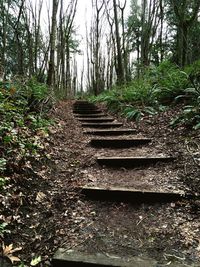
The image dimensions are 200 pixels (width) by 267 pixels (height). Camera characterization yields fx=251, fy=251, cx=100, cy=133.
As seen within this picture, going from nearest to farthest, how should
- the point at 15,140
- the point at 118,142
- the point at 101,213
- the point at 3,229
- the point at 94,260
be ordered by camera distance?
1. the point at 94,260
2. the point at 3,229
3. the point at 101,213
4. the point at 15,140
5. the point at 118,142

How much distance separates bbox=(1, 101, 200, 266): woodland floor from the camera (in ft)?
7.05

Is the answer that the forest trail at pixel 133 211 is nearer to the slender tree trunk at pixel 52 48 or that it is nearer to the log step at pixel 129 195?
the log step at pixel 129 195

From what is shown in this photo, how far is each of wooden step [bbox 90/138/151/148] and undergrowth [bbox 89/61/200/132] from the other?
817 mm

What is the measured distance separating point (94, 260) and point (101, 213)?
71cm

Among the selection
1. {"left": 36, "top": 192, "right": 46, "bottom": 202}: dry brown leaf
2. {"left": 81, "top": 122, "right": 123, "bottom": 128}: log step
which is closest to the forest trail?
{"left": 36, "top": 192, "right": 46, "bottom": 202}: dry brown leaf

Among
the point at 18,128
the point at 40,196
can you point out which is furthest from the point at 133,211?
the point at 18,128

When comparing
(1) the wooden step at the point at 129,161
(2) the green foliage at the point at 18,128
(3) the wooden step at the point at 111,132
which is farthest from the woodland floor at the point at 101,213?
(3) the wooden step at the point at 111,132

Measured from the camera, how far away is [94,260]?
6.53 feet

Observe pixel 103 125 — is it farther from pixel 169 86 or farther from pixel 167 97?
pixel 169 86

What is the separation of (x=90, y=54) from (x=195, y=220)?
1074 inches

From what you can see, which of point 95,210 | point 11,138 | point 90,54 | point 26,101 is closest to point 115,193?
point 95,210

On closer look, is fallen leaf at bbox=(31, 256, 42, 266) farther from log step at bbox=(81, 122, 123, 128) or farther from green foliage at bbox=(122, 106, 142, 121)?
green foliage at bbox=(122, 106, 142, 121)

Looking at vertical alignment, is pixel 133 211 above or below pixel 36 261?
above

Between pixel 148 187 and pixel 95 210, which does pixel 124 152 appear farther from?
pixel 95 210
